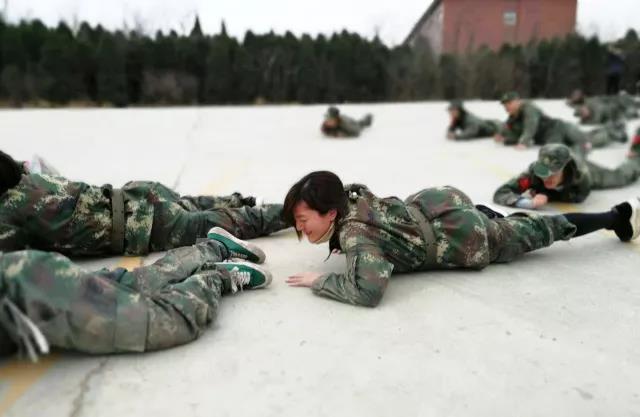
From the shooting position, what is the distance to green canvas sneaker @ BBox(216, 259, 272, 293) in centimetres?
298

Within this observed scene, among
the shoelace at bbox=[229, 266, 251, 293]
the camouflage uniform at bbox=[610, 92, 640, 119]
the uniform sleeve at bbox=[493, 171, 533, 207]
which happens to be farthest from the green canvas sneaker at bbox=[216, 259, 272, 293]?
the camouflage uniform at bbox=[610, 92, 640, 119]

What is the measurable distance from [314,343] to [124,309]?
0.82m

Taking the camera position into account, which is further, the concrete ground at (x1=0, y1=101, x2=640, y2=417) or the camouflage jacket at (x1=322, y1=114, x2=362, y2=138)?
the camouflage jacket at (x1=322, y1=114, x2=362, y2=138)

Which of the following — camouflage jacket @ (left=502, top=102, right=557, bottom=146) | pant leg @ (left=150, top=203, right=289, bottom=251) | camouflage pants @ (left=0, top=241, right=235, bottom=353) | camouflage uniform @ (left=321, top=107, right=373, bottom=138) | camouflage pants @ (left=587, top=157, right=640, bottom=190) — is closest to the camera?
camouflage pants @ (left=0, top=241, right=235, bottom=353)

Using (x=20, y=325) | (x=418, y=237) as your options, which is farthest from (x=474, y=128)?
(x=20, y=325)

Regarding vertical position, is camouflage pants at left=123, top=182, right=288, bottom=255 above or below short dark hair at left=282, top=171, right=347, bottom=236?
below

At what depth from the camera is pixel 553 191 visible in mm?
5035

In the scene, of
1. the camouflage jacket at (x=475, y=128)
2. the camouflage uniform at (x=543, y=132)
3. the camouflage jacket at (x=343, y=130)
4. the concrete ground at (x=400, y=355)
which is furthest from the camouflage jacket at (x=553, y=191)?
the camouflage jacket at (x=343, y=130)

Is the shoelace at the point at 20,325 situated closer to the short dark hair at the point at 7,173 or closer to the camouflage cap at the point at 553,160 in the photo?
the short dark hair at the point at 7,173

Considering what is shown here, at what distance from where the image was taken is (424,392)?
6.81 ft

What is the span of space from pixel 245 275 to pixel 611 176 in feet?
14.7

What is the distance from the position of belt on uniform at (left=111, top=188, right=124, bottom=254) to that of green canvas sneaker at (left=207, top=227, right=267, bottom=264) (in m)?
0.60

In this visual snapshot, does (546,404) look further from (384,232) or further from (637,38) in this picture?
(637,38)

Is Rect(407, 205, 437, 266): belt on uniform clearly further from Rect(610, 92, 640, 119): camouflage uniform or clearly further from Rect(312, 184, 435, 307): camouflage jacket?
Rect(610, 92, 640, 119): camouflage uniform
